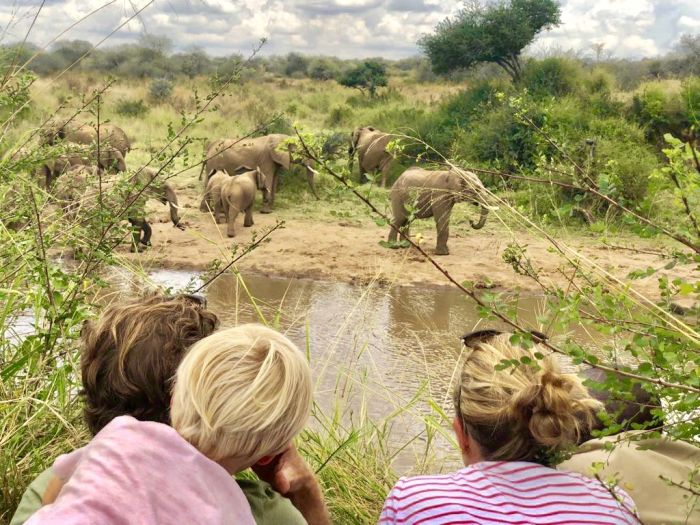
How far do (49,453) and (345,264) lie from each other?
6469 mm

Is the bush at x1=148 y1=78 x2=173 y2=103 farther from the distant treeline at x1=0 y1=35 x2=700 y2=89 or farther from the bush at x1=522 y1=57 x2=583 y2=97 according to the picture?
the bush at x1=522 y1=57 x2=583 y2=97

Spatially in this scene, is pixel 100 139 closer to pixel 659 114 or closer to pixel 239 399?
pixel 239 399

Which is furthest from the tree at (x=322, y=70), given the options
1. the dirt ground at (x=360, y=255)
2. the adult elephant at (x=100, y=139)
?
the dirt ground at (x=360, y=255)

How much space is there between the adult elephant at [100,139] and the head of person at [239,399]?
1.33m

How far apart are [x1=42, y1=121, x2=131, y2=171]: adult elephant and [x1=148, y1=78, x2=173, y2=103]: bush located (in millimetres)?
8608

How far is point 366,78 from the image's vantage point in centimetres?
2858

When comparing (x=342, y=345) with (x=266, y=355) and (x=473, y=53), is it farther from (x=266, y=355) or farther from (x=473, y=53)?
(x=473, y=53)

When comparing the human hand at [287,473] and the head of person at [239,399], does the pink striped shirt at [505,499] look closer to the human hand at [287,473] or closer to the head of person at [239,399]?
the human hand at [287,473]

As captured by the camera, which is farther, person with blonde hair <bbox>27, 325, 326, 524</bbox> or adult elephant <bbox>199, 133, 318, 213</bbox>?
adult elephant <bbox>199, 133, 318, 213</bbox>

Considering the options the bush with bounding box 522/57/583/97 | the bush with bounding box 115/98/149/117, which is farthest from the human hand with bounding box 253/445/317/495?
the bush with bounding box 115/98/149/117

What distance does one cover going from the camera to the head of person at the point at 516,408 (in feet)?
5.45

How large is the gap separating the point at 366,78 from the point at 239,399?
91.8 ft

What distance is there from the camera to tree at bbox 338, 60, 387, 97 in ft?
92.5

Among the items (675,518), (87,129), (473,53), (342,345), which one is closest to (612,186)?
(675,518)
